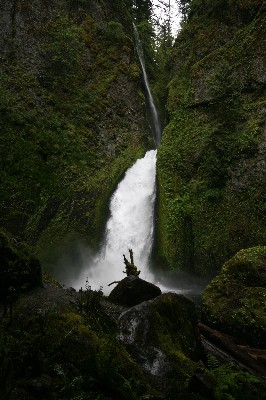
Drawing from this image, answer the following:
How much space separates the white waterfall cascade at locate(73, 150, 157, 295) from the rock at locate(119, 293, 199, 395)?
7662 millimetres

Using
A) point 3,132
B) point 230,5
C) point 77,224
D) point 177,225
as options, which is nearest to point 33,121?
point 77,224

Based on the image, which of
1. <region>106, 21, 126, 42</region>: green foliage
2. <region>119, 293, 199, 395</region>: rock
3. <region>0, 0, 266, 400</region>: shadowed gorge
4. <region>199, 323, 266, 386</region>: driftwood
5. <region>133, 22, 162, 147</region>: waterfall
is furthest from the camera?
<region>133, 22, 162, 147</region>: waterfall

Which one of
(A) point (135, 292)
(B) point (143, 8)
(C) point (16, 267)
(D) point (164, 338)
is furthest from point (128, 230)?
(B) point (143, 8)

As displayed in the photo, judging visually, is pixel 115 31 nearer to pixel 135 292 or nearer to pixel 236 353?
pixel 135 292

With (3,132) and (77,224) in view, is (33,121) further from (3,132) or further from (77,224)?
(3,132)

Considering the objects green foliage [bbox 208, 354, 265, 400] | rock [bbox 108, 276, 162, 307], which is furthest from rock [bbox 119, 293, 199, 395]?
rock [bbox 108, 276, 162, 307]

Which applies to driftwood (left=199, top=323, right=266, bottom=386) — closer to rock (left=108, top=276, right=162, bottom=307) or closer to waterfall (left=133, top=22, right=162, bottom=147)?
rock (left=108, top=276, right=162, bottom=307)

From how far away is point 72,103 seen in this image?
70.3ft

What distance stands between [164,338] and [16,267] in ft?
8.75

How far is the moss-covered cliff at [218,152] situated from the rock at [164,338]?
9.23 m

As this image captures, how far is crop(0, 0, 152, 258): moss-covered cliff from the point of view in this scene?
15695 millimetres

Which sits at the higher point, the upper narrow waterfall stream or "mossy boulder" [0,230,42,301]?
the upper narrow waterfall stream

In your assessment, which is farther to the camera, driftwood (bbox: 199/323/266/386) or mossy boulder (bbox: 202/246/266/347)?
mossy boulder (bbox: 202/246/266/347)

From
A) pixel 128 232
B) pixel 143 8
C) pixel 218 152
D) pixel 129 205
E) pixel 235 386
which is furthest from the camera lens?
pixel 143 8
